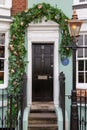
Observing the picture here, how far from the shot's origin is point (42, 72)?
14570mm

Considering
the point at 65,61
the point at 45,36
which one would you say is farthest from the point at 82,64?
the point at 45,36

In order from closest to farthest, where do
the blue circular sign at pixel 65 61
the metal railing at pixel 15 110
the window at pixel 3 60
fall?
1. the metal railing at pixel 15 110
2. the blue circular sign at pixel 65 61
3. the window at pixel 3 60

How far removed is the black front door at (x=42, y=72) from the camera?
47.7ft

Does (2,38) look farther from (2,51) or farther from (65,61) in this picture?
(65,61)

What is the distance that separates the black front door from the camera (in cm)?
1455

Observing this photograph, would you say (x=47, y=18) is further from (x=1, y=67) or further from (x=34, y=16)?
(x=1, y=67)

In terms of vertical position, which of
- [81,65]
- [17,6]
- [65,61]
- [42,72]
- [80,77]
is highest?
[17,6]

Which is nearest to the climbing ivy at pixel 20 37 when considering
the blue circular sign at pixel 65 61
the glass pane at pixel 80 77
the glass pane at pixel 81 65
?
the blue circular sign at pixel 65 61

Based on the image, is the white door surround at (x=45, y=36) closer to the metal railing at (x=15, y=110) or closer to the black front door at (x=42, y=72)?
the black front door at (x=42, y=72)

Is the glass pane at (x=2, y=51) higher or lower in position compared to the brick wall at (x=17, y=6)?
lower

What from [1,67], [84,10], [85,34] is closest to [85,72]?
[85,34]

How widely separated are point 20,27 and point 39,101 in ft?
9.76

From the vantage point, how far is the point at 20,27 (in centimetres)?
1400

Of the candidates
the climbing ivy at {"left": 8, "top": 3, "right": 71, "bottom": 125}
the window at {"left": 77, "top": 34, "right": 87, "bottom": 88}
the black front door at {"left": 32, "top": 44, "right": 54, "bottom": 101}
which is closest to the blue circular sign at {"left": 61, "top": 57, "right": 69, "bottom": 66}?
the climbing ivy at {"left": 8, "top": 3, "right": 71, "bottom": 125}
